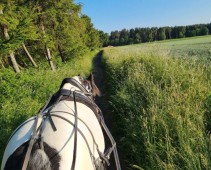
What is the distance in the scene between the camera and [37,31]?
14961 millimetres

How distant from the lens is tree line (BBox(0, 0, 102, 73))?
9664 millimetres

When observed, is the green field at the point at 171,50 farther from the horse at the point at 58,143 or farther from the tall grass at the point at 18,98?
the horse at the point at 58,143

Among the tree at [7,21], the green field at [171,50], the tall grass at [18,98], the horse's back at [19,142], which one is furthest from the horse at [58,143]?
the tree at [7,21]

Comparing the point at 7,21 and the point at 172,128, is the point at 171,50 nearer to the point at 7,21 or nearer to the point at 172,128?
the point at 7,21

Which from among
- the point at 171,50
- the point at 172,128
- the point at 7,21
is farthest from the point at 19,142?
the point at 171,50

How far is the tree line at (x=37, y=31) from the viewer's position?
9664 mm

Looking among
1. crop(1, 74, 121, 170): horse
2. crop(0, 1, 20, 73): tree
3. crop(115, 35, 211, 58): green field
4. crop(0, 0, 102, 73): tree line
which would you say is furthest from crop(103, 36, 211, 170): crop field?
crop(0, 0, 102, 73): tree line

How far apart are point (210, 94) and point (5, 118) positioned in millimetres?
4563

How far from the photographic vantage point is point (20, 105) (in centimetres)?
744

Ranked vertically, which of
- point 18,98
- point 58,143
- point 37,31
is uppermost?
point 37,31

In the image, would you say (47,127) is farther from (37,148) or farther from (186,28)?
(186,28)

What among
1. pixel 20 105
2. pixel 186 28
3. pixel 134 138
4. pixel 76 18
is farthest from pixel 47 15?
pixel 186 28

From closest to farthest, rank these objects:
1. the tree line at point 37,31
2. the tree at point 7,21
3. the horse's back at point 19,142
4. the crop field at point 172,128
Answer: the horse's back at point 19,142
the crop field at point 172,128
the tree at point 7,21
the tree line at point 37,31

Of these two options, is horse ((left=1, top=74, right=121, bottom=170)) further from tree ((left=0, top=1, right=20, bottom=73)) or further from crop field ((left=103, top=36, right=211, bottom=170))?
tree ((left=0, top=1, right=20, bottom=73))
